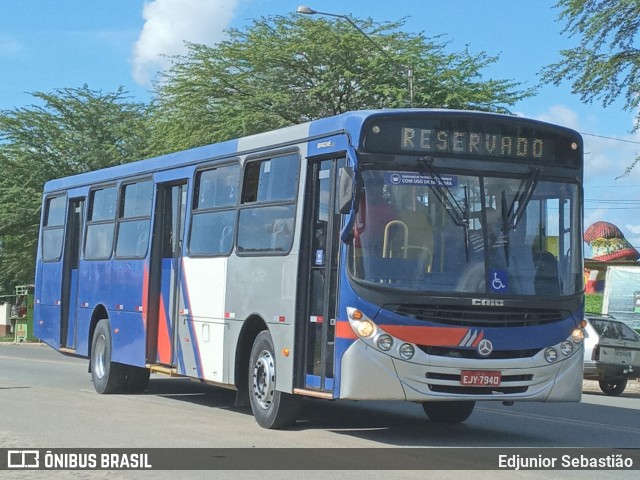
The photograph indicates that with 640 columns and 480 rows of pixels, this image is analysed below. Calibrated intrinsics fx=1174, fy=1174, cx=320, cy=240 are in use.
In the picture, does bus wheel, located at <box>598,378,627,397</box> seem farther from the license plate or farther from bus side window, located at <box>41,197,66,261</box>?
the license plate

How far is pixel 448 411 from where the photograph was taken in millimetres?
13969

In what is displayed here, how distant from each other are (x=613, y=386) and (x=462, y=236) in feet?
40.8

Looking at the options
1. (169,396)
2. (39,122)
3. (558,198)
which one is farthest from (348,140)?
(39,122)

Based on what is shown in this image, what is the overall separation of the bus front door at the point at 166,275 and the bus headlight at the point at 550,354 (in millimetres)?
5482

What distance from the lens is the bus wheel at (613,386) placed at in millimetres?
22438

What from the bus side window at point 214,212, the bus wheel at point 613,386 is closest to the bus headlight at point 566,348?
the bus side window at point 214,212

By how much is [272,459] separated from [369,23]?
102ft

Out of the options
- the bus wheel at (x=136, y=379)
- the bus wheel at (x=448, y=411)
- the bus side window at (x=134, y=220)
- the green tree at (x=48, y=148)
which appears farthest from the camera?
the green tree at (x=48, y=148)

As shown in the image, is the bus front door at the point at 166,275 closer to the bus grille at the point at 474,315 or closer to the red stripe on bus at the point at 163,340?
the red stripe on bus at the point at 163,340

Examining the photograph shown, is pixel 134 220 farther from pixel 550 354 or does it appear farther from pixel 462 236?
pixel 550 354

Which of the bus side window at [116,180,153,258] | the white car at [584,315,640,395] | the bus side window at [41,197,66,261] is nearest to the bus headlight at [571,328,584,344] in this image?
the bus side window at [116,180,153,258]

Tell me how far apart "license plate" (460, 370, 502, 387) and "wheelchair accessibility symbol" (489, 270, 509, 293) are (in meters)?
0.80

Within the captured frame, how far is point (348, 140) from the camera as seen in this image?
454 inches
